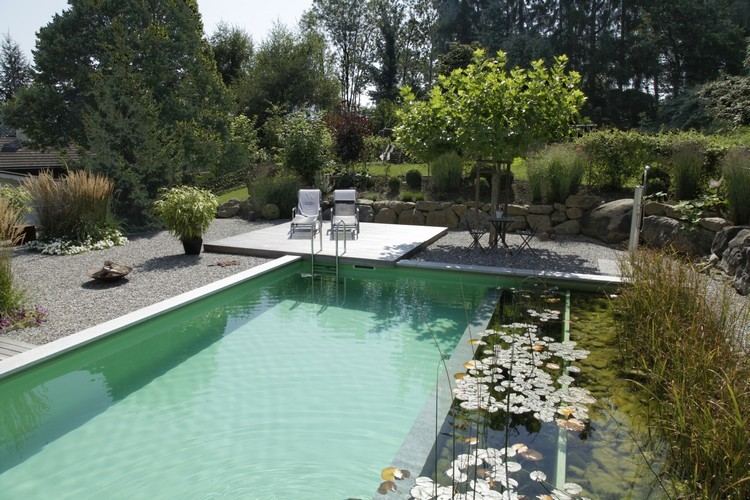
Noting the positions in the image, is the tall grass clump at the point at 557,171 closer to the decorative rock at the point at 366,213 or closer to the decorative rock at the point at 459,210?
the decorative rock at the point at 459,210

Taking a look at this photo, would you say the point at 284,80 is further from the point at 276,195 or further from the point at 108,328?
the point at 108,328

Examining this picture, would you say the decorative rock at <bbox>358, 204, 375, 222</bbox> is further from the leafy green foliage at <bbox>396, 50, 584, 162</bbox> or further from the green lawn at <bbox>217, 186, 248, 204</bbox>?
the green lawn at <bbox>217, 186, 248, 204</bbox>

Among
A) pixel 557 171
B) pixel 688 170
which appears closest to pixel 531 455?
pixel 688 170

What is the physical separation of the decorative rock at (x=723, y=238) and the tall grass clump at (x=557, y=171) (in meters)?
3.06

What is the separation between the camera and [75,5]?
1123 cm

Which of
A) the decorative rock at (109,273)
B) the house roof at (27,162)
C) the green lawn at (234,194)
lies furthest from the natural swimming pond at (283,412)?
the house roof at (27,162)

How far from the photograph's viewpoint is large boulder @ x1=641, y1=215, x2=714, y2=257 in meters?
7.73

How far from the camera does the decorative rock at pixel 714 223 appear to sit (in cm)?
760

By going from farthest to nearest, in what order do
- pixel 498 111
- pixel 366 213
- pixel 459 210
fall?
pixel 366 213
pixel 459 210
pixel 498 111

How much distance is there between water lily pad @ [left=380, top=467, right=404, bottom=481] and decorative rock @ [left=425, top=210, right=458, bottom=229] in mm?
8335

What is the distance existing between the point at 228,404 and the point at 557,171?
826 cm

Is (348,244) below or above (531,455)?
above

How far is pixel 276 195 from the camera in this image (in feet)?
40.5

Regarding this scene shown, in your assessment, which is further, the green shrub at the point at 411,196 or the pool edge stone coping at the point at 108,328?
the green shrub at the point at 411,196
